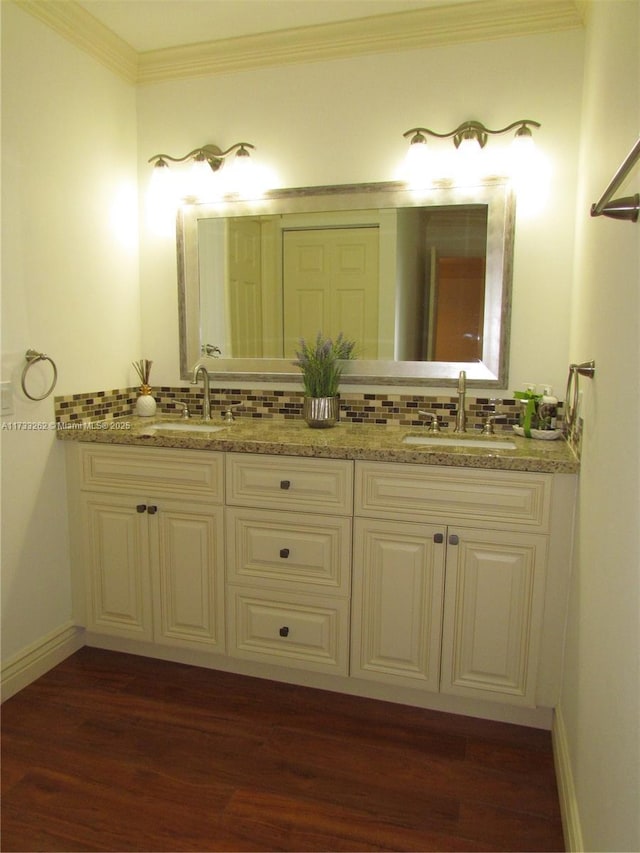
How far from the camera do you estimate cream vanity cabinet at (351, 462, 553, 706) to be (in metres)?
1.81

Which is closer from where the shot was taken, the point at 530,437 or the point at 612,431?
the point at 612,431

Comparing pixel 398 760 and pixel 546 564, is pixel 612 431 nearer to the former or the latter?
pixel 546 564

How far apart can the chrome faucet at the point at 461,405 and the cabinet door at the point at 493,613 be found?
548 mm

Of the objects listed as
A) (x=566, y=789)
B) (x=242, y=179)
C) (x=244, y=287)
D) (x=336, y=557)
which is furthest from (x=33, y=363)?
(x=566, y=789)

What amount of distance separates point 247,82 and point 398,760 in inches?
104

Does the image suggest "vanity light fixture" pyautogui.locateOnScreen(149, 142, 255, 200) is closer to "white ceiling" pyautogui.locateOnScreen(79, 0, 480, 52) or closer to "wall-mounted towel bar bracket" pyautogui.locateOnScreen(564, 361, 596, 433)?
"white ceiling" pyautogui.locateOnScreen(79, 0, 480, 52)

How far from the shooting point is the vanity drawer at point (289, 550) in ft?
6.45

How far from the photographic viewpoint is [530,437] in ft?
7.03

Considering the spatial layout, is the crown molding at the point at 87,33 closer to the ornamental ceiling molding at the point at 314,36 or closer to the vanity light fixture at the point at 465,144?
the ornamental ceiling molding at the point at 314,36

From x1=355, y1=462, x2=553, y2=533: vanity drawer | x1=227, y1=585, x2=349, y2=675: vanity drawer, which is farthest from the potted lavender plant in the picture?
x1=227, y1=585, x2=349, y2=675: vanity drawer

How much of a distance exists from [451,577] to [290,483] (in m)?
0.62

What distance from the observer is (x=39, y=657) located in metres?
2.14

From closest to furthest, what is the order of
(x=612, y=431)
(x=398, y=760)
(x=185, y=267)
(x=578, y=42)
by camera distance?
(x=612, y=431), (x=398, y=760), (x=578, y=42), (x=185, y=267)

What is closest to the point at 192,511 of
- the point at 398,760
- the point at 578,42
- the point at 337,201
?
the point at 398,760
